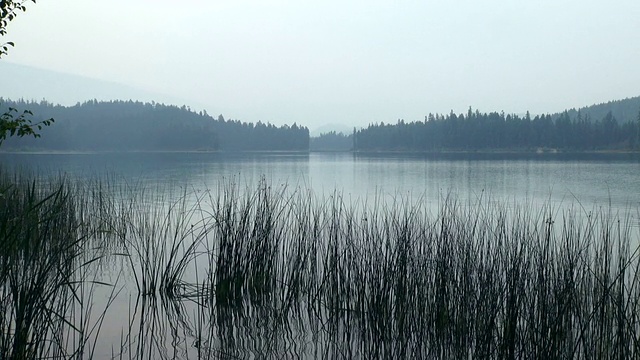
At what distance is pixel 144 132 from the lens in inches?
4606

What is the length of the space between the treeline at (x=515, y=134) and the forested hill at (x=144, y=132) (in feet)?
107

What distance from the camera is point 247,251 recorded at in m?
6.06

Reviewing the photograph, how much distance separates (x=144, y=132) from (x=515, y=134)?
2974 inches

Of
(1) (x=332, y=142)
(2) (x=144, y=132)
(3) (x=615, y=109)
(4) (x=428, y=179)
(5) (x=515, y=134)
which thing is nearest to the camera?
(4) (x=428, y=179)

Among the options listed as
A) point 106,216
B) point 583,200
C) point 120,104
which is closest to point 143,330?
point 106,216

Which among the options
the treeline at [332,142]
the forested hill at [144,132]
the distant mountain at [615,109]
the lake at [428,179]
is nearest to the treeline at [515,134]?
the forested hill at [144,132]

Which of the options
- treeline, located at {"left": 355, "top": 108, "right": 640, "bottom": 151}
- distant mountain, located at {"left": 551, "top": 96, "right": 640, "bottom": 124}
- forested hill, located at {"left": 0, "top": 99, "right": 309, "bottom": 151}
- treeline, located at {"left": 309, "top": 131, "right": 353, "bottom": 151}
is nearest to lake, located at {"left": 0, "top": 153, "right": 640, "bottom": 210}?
forested hill, located at {"left": 0, "top": 99, "right": 309, "bottom": 151}

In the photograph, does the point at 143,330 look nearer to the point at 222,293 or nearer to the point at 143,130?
the point at 222,293

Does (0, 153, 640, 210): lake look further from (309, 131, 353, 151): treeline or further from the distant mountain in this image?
the distant mountain

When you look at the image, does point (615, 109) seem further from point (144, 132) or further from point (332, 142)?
point (144, 132)

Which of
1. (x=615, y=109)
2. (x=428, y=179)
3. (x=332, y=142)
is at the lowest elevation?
(x=428, y=179)

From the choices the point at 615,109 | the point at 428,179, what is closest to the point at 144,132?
the point at 428,179

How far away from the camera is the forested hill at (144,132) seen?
98.9m

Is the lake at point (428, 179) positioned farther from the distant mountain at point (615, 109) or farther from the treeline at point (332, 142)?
the distant mountain at point (615, 109)
